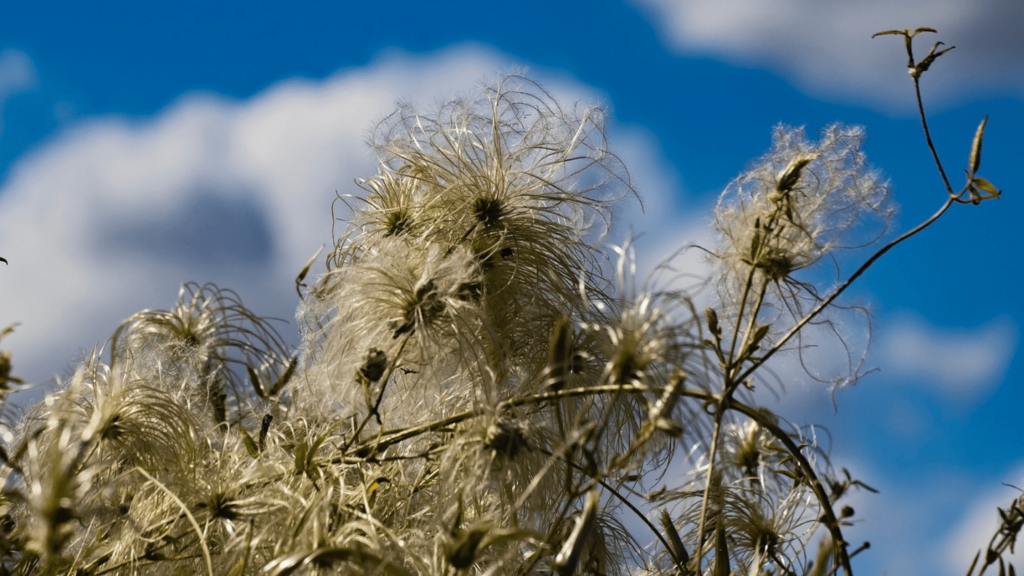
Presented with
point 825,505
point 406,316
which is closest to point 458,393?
point 406,316

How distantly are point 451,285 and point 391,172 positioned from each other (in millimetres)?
386

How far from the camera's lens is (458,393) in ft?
3.77

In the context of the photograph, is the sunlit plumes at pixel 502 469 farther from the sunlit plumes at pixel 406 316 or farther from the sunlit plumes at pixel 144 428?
the sunlit plumes at pixel 144 428

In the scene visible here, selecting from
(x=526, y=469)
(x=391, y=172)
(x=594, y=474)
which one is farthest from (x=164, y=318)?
(x=594, y=474)

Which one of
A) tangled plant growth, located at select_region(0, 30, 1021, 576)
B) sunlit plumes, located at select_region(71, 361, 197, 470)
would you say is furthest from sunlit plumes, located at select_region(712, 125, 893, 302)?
sunlit plumes, located at select_region(71, 361, 197, 470)

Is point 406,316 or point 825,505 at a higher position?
point 406,316

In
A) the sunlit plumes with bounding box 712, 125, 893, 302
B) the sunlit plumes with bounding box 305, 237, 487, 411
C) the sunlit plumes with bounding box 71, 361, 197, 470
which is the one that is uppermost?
the sunlit plumes with bounding box 712, 125, 893, 302

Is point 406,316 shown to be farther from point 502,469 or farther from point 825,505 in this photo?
point 825,505

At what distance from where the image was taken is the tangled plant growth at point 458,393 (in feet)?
2.86

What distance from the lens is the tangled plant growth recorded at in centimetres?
87

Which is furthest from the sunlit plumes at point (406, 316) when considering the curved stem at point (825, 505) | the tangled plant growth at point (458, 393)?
the curved stem at point (825, 505)

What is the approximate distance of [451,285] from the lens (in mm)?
1001

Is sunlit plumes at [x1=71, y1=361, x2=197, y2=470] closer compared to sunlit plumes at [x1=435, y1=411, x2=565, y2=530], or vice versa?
sunlit plumes at [x1=435, y1=411, x2=565, y2=530]

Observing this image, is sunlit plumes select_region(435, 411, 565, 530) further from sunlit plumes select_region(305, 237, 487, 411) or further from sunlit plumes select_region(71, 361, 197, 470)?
sunlit plumes select_region(71, 361, 197, 470)
